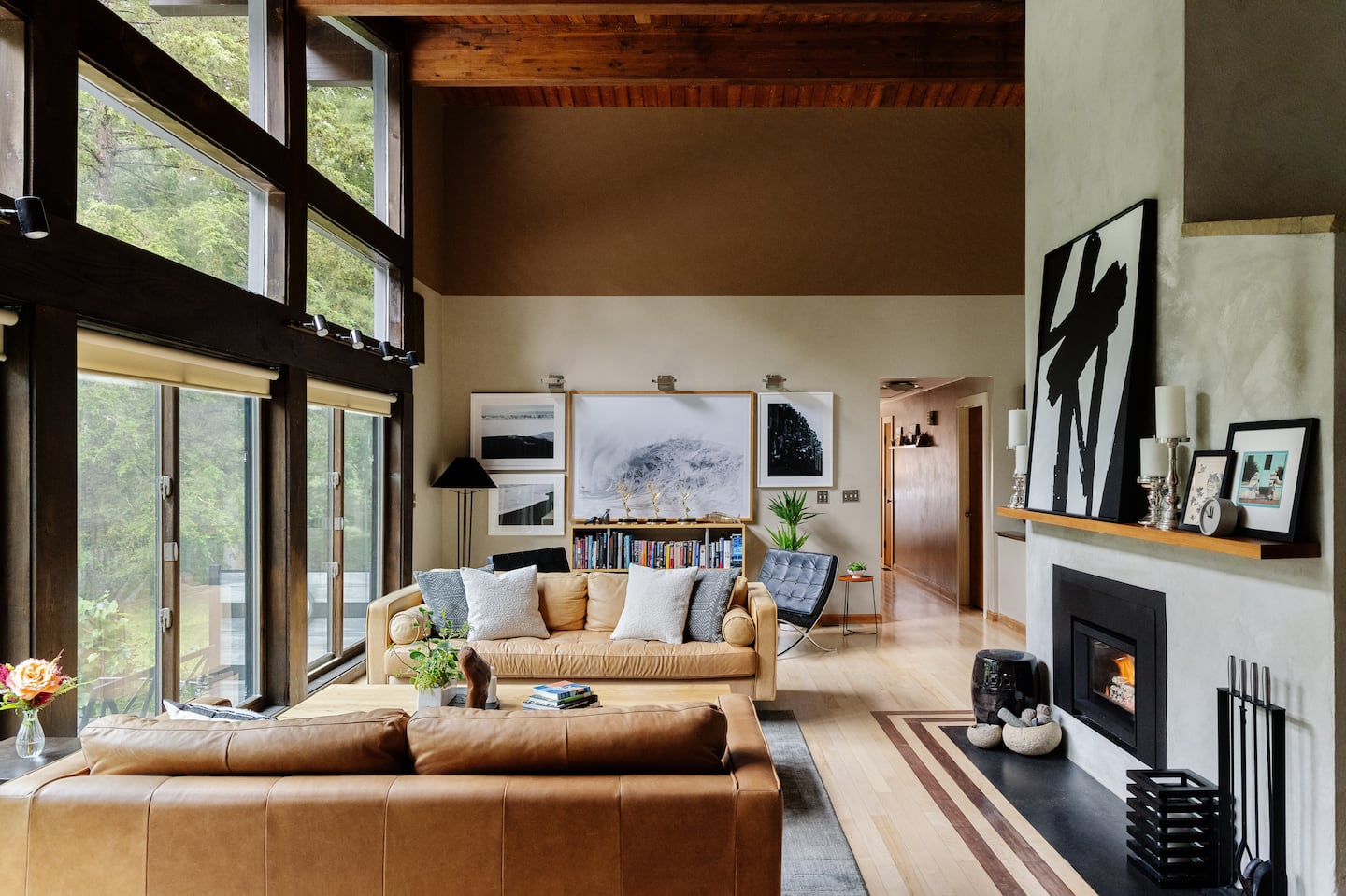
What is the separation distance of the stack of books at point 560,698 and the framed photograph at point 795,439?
4.37 metres

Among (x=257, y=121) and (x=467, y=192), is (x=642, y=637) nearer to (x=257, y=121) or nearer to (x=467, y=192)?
(x=257, y=121)

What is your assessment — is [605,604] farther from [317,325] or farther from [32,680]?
[32,680]

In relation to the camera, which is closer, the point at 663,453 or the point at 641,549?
the point at 641,549

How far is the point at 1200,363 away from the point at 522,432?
5690mm

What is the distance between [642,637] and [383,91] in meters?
4.44

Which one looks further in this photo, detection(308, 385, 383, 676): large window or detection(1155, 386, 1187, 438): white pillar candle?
detection(308, 385, 383, 676): large window

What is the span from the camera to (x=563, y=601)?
211 inches

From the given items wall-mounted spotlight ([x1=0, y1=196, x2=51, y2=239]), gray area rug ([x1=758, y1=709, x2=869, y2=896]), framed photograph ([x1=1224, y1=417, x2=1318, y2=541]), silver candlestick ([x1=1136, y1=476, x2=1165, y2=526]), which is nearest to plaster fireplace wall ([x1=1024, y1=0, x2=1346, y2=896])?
framed photograph ([x1=1224, y1=417, x2=1318, y2=541])

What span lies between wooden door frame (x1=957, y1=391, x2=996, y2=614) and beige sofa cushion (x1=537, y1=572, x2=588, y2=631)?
4.26 meters

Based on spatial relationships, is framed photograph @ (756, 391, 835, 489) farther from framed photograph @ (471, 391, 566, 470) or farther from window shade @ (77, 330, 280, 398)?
window shade @ (77, 330, 280, 398)

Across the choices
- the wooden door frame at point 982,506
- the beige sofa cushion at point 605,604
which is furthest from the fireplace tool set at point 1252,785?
the wooden door frame at point 982,506

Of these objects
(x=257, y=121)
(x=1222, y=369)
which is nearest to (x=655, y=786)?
(x=1222, y=369)

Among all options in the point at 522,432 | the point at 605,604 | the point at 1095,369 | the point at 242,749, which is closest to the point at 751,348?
the point at 522,432

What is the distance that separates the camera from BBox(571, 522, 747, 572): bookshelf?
753cm
